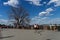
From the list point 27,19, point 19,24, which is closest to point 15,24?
point 19,24

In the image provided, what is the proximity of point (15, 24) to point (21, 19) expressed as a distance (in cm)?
496

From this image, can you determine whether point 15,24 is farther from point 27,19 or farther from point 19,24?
point 27,19

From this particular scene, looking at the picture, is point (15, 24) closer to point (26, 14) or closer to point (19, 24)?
point (19, 24)

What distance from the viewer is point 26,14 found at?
238 ft

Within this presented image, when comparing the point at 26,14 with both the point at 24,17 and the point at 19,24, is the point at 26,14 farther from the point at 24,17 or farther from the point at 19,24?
the point at 19,24

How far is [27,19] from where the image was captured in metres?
72.5

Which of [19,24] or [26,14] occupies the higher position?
[26,14]

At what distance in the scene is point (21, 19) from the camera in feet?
239

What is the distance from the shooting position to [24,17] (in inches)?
2847

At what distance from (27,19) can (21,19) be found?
2.96m

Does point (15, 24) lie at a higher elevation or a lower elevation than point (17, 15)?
lower

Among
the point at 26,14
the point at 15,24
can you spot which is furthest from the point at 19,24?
the point at 26,14

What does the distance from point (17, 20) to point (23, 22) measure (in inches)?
122

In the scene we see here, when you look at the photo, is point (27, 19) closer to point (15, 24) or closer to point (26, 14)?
point (26, 14)
